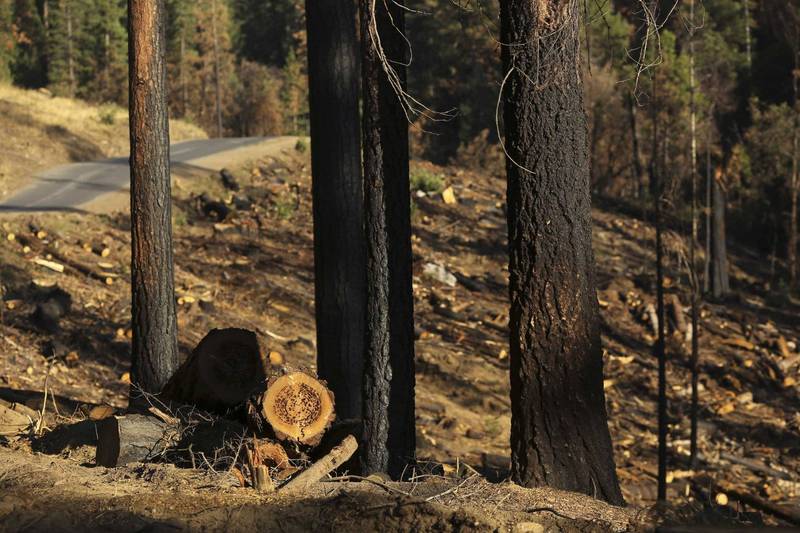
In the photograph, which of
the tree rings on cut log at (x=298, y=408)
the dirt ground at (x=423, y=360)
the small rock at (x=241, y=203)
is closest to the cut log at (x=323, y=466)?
the dirt ground at (x=423, y=360)

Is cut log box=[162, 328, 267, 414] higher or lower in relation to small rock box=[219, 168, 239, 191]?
lower

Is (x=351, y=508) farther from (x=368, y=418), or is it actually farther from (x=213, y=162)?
(x=213, y=162)

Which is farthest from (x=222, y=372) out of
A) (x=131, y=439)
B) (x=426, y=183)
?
Answer: (x=426, y=183)

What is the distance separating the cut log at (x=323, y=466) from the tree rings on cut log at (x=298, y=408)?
0.29 m

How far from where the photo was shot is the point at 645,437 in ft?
56.0

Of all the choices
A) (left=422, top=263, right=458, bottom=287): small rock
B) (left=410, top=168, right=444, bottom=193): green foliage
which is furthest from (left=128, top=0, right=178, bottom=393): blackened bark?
(left=410, top=168, right=444, bottom=193): green foliage

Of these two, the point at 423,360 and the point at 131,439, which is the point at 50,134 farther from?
the point at 131,439

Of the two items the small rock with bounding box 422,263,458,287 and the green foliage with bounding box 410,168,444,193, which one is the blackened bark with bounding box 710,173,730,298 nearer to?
the green foliage with bounding box 410,168,444,193

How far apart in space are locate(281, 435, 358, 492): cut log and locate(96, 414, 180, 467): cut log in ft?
4.32

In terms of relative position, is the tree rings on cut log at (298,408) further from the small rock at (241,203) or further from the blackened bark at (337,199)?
the small rock at (241,203)

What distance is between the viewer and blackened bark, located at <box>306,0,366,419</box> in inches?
384

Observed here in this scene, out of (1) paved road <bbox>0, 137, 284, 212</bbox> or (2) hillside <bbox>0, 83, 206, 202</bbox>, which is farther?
(2) hillside <bbox>0, 83, 206, 202</bbox>

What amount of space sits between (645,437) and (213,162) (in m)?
11.9

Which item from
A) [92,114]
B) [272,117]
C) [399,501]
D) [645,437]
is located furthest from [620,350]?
[272,117]
